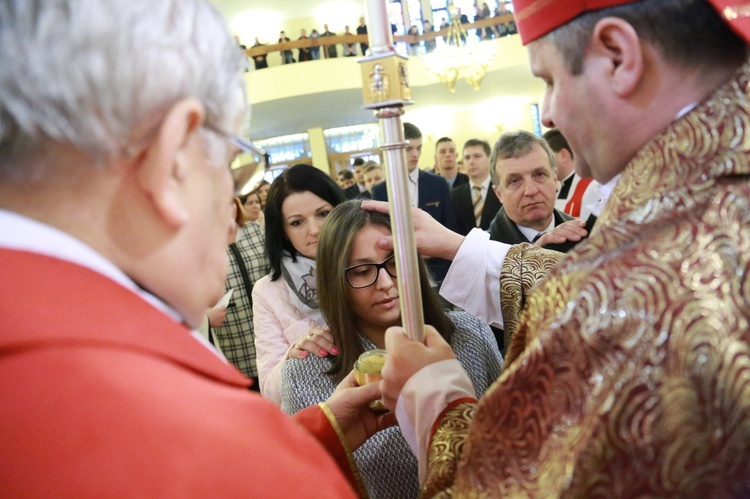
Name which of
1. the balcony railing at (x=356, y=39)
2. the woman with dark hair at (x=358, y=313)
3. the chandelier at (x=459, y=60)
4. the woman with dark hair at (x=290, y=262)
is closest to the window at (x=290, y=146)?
the balcony railing at (x=356, y=39)

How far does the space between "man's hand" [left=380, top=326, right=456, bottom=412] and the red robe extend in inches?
22.8

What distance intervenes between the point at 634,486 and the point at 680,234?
350 millimetres

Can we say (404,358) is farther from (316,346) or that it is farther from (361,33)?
(361,33)

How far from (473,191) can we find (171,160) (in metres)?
5.40

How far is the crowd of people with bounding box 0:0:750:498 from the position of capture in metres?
0.67

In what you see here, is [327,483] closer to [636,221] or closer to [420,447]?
[420,447]

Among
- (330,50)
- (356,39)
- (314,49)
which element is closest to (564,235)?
(356,39)

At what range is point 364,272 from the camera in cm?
215

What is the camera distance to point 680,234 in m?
0.88

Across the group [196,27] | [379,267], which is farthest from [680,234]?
[379,267]

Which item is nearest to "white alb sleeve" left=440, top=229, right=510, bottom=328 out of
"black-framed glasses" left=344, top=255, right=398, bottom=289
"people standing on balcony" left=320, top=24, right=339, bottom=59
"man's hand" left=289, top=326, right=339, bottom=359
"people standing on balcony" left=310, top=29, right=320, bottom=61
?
"black-framed glasses" left=344, top=255, right=398, bottom=289

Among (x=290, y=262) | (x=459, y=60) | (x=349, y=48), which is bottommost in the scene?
(x=290, y=262)

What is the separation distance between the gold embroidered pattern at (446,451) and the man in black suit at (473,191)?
4.19 metres

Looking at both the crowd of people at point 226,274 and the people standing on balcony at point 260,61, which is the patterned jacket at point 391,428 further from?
the people standing on balcony at point 260,61
